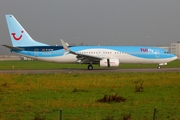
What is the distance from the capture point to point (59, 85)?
77.4ft

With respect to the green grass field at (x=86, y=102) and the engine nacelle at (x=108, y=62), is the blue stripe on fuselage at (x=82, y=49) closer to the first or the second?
the engine nacelle at (x=108, y=62)

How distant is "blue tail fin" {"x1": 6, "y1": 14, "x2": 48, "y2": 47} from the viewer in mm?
44719

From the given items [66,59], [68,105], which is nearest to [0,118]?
[68,105]

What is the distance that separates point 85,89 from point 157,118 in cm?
965

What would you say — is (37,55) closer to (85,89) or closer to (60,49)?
(60,49)

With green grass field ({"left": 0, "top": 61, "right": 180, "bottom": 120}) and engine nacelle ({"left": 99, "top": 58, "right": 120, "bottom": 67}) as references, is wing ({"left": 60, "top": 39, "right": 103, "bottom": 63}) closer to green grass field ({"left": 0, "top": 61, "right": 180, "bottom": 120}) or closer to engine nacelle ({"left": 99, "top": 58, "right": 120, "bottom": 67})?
engine nacelle ({"left": 99, "top": 58, "right": 120, "bottom": 67})

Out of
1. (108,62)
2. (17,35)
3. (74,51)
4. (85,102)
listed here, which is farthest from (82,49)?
(85,102)

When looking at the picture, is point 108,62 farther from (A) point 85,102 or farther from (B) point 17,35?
(A) point 85,102

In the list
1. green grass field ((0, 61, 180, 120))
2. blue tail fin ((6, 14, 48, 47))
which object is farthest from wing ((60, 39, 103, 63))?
green grass field ((0, 61, 180, 120))

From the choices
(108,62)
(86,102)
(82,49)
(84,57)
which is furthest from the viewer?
(82,49)

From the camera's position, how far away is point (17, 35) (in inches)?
1767

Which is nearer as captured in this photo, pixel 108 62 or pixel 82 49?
pixel 108 62

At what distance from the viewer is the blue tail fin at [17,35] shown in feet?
147

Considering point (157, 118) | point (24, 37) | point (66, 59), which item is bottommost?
point (157, 118)
